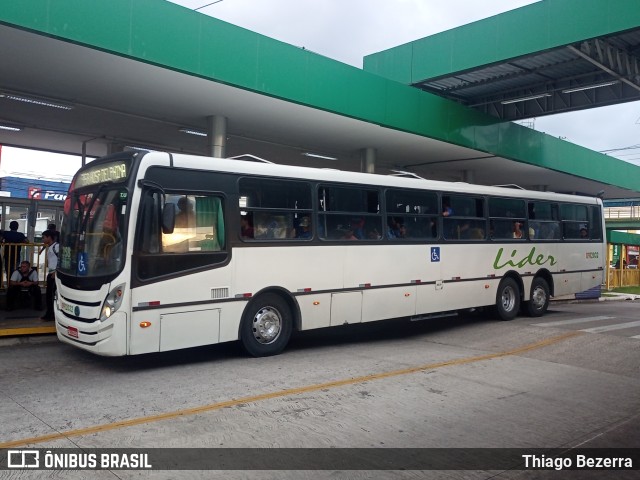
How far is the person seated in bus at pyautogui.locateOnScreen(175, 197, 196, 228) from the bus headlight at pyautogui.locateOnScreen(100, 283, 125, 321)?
4.00 feet

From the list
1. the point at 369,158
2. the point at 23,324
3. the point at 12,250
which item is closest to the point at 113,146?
the point at 12,250

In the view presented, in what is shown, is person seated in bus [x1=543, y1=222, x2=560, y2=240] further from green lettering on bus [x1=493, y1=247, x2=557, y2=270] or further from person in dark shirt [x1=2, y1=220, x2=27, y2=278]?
person in dark shirt [x1=2, y1=220, x2=27, y2=278]

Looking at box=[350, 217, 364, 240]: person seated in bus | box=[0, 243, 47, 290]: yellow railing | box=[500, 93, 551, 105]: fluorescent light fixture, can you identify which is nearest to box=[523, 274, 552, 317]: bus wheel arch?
box=[500, 93, 551, 105]: fluorescent light fixture

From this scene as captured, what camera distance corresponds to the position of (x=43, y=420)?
5594 mm

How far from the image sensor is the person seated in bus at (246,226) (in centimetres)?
869

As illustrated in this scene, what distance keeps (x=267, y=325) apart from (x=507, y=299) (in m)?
Answer: 7.43

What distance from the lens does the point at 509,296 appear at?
14.0 m

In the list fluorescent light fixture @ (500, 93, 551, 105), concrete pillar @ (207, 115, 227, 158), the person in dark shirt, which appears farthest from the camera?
fluorescent light fixture @ (500, 93, 551, 105)

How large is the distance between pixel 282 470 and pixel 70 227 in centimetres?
558

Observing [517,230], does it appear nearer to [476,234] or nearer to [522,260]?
[522,260]

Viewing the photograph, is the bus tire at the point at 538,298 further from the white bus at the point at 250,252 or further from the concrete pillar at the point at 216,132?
the concrete pillar at the point at 216,132

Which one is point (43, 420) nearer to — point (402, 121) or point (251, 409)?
point (251, 409)

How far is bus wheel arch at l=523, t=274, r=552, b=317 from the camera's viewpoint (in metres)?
14.6

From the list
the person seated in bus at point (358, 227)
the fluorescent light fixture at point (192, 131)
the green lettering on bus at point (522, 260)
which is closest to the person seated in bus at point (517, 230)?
the green lettering on bus at point (522, 260)
